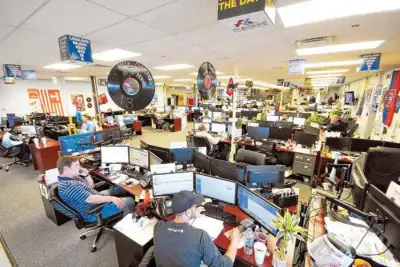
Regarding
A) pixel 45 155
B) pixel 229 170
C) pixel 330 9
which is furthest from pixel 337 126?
pixel 45 155

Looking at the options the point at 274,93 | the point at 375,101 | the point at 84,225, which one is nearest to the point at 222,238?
the point at 84,225

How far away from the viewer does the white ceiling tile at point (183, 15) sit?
1863mm

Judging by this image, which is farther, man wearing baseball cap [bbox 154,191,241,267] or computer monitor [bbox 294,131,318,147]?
computer monitor [bbox 294,131,318,147]

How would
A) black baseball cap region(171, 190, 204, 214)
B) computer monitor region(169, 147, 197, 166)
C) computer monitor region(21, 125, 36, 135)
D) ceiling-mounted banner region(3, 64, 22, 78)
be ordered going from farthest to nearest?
computer monitor region(21, 125, 36, 135) → ceiling-mounted banner region(3, 64, 22, 78) → computer monitor region(169, 147, 197, 166) → black baseball cap region(171, 190, 204, 214)

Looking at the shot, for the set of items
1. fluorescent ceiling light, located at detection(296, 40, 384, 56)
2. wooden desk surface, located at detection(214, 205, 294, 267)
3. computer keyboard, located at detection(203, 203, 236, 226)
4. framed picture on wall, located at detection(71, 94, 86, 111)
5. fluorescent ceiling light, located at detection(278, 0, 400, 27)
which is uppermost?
fluorescent ceiling light, located at detection(296, 40, 384, 56)

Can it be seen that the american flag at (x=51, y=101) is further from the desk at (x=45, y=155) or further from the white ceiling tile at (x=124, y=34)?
the white ceiling tile at (x=124, y=34)

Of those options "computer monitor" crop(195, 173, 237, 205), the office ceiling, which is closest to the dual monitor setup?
"computer monitor" crop(195, 173, 237, 205)

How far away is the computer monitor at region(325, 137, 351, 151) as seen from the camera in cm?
408

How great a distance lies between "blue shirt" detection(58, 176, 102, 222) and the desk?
11.2 ft

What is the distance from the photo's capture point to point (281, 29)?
2.66m

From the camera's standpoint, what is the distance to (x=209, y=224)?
1.86 metres

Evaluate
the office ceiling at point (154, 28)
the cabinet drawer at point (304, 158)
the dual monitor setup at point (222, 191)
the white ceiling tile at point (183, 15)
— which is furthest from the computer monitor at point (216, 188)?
the cabinet drawer at point (304, 158)

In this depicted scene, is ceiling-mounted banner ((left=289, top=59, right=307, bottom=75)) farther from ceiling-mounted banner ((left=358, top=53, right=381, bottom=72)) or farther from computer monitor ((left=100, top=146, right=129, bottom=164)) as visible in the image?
computer monitor ((left=100, top=146, right=129, bottom=164))

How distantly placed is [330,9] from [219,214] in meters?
2.56
